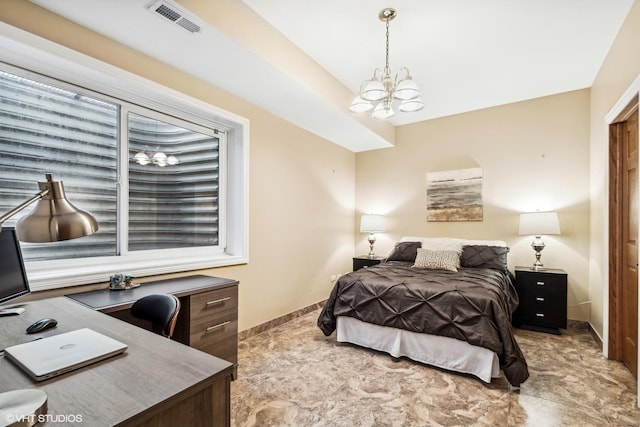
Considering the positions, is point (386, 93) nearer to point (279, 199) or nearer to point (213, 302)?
point (279, 199)

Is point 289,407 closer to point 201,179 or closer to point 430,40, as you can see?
point 201,179

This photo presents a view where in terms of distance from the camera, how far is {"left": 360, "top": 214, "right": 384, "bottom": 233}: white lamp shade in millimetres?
4531

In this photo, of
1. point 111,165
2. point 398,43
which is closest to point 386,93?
point 398,43

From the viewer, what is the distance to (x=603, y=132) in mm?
2922

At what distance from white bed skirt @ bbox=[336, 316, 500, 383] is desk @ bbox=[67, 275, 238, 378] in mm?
1117

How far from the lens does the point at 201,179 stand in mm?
3014

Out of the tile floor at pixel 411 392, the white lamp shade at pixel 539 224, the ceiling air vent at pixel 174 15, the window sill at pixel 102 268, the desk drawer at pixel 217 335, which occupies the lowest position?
the tile floor at pixel 411 392

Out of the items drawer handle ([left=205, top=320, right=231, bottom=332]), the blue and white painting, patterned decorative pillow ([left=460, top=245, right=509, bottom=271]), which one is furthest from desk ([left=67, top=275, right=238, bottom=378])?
the blue and white painting

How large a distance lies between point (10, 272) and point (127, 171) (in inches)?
44.4

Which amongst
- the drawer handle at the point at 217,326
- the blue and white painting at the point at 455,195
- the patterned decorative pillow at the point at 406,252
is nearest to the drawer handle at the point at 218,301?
the drawer handle at the point at 217,326

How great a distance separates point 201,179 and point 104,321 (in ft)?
6.20

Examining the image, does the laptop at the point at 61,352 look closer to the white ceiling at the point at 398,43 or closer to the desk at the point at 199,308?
the desk at the point at 199,308

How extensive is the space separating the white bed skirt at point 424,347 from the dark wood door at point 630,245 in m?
1.12

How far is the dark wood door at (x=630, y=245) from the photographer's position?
233 cm
